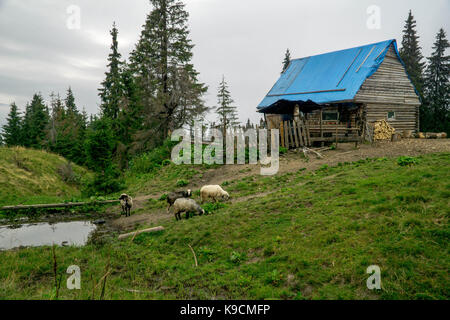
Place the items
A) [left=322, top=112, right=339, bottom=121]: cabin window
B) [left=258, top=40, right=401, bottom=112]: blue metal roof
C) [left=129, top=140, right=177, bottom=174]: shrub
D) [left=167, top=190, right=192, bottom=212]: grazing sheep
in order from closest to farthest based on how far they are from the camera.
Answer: [left=167, top=190, right=192, bottom=212]: grazing sheep < [left=129, top=140, right=177, bottom=174]: shrub < [left=258, top=40, right=401, bottom=112]: blue metal roof < [left=322, top=112, right=339, bottom=121]: cabin window

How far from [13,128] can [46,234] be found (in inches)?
2171

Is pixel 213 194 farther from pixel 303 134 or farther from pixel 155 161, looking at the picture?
pixel 155 161

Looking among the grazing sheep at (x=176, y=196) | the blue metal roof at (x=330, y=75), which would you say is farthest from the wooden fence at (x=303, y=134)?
the grazing sheep at (x=176, y=196)

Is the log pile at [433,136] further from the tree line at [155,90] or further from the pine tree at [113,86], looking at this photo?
the pine tree at [113,86]

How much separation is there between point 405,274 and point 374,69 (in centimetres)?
2414

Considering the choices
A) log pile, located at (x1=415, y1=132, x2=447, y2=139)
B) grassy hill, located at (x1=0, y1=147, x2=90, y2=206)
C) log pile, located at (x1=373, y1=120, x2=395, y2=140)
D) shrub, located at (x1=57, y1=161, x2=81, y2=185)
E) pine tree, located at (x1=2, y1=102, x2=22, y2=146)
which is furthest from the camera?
pine tree, located at (x1=2, y1=102, x2=22, y2=146)

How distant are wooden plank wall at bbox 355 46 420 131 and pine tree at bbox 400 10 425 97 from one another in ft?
56.9

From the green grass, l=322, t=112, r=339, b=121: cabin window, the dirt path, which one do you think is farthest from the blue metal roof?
the green grass

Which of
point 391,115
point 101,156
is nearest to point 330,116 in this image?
point 391,115

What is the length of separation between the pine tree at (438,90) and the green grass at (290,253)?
120 ft

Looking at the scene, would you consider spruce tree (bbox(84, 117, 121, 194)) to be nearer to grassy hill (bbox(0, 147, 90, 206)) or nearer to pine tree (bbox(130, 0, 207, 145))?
grassy hill (bbox(0, 147, 90, 206))

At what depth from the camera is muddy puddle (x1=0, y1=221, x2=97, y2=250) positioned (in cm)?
872

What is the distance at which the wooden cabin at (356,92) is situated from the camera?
2267 centimetres
